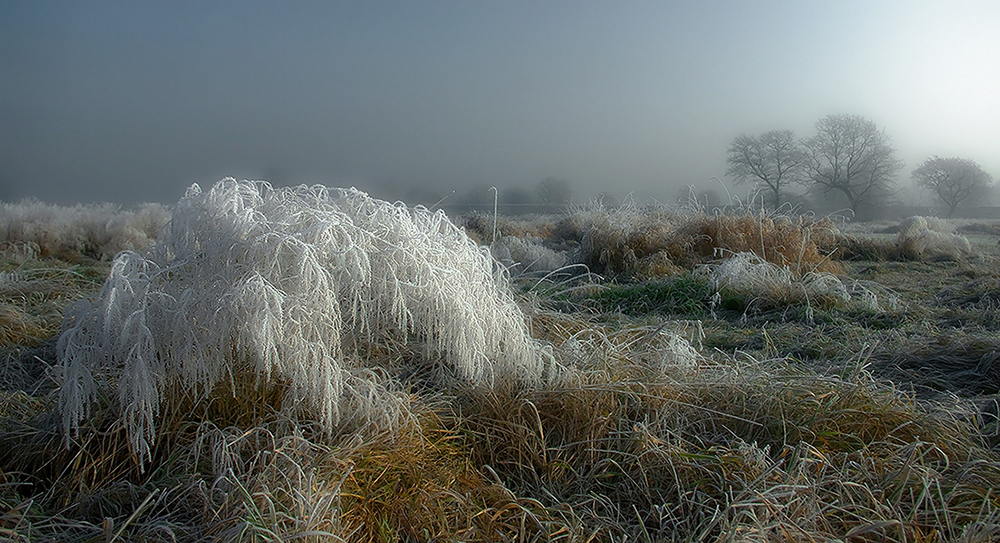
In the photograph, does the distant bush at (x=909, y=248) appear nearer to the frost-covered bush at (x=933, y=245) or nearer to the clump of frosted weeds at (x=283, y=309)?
the frost-covered bush at (x=933, y=245)

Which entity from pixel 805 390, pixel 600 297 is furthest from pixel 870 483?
pixel 600 297

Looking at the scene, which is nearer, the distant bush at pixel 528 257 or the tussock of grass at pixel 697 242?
the tussock of grass at pixel 697 242

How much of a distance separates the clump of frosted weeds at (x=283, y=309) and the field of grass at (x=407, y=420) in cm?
1

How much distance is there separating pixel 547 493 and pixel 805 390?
125cm

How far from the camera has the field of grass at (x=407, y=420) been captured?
1628 millimetres

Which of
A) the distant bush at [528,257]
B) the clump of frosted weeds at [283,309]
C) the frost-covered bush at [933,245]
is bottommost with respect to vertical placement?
the distant bush at [528,257]

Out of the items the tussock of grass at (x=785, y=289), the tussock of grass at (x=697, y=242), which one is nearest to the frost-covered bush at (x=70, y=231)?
the tussock of grass at (x=697, y=242)

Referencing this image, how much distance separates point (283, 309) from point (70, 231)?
1013 centimetres

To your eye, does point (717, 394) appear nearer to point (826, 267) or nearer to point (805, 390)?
point (805, 390)

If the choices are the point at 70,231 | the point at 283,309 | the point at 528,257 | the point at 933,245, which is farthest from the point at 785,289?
Answer: the point at 70,231

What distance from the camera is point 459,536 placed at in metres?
1.60

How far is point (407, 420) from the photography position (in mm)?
2012

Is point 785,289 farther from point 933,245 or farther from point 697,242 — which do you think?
point 933,245

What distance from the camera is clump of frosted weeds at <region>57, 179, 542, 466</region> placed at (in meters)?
1.81
